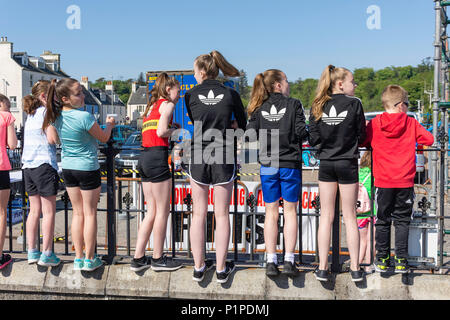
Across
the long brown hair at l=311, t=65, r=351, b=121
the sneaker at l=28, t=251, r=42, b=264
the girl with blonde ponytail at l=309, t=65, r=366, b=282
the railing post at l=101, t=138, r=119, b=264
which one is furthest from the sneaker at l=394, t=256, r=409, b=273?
the sneaker at l=28, t=251, r=42, b=264

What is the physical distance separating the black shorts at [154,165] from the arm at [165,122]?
0.18 metres

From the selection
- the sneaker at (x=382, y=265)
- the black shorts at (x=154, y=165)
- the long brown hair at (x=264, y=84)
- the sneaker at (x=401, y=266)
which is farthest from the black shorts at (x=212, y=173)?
the sneaker at (x=401, y=266)

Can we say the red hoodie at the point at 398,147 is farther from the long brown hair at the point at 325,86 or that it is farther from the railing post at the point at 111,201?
the railing post at the point at 111,201

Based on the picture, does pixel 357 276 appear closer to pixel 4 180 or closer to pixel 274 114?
pixel 274 114

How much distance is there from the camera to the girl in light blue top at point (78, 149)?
4356mm

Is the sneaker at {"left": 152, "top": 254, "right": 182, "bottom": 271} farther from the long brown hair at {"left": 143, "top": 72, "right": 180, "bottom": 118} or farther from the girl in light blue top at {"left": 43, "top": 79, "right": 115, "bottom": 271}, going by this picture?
the long brown hair at {"left": 143, "top": 72, "right": 180, "bottom": 118}

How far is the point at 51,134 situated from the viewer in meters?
4.55

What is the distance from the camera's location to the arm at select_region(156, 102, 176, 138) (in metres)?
4.22

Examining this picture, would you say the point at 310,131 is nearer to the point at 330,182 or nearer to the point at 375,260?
the point at 330,182

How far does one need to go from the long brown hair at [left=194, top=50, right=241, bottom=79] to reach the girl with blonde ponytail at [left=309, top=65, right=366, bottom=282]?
0.81m

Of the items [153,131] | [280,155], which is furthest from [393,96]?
[153,131]

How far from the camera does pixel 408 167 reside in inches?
167
